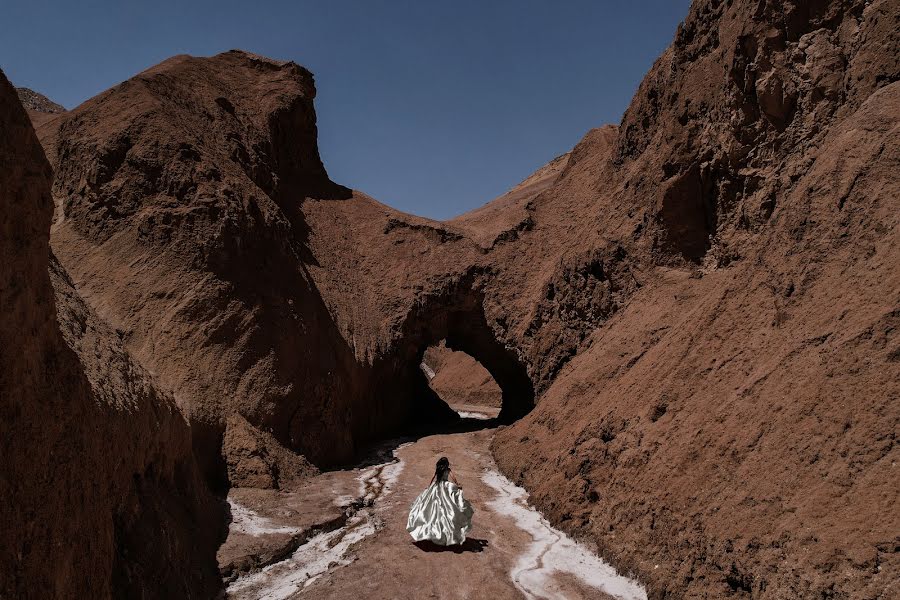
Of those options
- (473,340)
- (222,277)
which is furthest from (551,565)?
(473,340)

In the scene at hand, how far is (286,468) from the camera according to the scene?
11805 mm

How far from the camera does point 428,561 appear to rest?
773cm

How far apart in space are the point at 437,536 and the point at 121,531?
426 cm

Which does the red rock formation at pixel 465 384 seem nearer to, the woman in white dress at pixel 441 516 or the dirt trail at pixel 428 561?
the dirt trail at pixel 428 561

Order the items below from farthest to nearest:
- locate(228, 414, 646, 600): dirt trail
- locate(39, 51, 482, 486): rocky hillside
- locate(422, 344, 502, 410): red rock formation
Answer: locate(422, 344, 502, 410): red rock formation → locate(39, 51, 482, 486): rocky hillside → locate(228, 414, 646, 600): dirt trail

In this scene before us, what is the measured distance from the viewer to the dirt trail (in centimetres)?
686

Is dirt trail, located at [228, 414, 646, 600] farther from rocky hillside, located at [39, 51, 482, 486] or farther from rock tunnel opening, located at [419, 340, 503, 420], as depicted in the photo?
rock tunnel opening, located at [419, 340, 503, 420]

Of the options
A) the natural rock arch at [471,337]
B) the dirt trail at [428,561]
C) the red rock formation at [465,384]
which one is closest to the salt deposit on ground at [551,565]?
the dirt trail at [428,561]

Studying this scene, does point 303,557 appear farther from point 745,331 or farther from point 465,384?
point 465,384

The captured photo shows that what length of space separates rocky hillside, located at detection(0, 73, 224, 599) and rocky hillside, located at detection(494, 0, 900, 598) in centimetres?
546

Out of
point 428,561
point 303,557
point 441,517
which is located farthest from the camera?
point 441,517

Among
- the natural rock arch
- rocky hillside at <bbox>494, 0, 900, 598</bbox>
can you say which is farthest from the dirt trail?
the natural rock arch

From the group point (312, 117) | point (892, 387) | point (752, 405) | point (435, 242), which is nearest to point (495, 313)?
point (435, 242)

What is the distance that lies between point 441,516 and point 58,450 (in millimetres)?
5374
